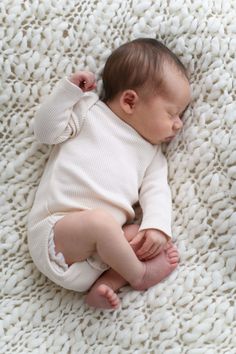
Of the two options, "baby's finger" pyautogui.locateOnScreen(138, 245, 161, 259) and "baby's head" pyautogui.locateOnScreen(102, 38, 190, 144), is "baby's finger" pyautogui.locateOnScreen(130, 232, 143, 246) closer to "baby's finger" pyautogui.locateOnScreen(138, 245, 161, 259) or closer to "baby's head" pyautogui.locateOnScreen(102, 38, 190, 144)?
"baby's finger" pyautogui.locateOnScreen(138, 245, 161, 259)

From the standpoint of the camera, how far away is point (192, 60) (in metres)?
1.24

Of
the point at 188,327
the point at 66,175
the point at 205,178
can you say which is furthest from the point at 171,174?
the point at 188,327

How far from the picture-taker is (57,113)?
1.18 metres

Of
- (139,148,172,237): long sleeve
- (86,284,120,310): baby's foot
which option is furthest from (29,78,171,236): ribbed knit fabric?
(86,284,120,310): baby's foot

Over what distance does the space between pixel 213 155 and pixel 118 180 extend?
0.64 ft

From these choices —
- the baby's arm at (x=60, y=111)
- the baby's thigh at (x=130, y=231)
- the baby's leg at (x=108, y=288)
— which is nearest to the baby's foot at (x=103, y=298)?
the baby's leg at (x=108, y=288)

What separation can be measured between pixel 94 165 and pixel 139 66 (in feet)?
0.72

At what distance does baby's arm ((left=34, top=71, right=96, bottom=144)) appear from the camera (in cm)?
118

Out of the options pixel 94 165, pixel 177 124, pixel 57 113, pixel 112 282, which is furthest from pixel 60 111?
pixel 112 282

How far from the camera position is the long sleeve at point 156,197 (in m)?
1.14

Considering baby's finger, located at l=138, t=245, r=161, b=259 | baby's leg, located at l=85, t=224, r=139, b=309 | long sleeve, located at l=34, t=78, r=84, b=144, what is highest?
long sleeve, located at l=34, t=78, r=84, b=144

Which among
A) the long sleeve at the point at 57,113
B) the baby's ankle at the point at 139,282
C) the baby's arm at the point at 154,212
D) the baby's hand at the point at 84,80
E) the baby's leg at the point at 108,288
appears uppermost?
the baby's hand at the point at 84,80

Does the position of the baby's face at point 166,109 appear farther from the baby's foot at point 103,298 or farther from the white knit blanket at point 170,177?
the baby's foot at point 103,298

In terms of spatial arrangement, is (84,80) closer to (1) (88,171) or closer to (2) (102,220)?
(1) (88,171)
